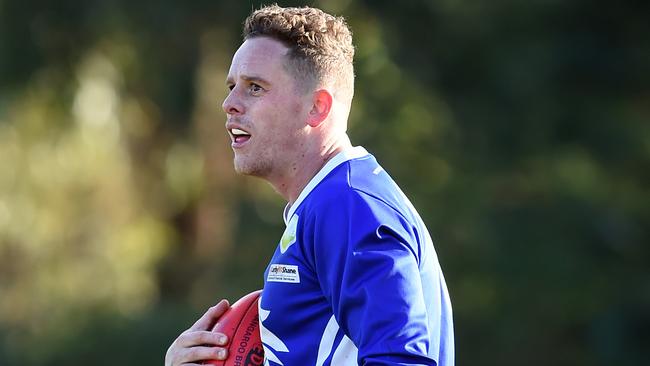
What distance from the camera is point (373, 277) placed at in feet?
10.4

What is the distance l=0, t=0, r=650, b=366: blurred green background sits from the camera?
14.3m

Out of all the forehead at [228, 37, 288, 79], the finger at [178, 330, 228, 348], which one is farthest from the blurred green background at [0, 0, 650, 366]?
the finger at [178, 330, 228, 348]

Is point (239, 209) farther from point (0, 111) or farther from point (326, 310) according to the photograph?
point (326, 310)

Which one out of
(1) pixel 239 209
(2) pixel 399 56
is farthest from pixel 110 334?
(2) pixel 399 56

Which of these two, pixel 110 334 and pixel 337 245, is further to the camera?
pixel 110 334

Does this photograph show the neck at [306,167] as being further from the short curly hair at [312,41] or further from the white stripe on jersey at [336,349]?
the white stripe on jersey at [336,349]

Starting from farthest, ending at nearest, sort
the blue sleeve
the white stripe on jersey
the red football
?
the red football → the white stripe on jersey → the blue sleeve

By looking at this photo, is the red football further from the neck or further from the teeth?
the teeth

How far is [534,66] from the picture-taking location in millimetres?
14438

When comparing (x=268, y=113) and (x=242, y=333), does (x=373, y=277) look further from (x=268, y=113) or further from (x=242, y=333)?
(x=268, y=113)

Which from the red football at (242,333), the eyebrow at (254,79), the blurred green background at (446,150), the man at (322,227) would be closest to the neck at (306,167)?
the man at (322,227)

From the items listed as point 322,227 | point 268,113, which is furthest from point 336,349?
point 268,113

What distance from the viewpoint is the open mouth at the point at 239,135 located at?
373 cm

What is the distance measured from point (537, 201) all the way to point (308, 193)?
11.2 meters
